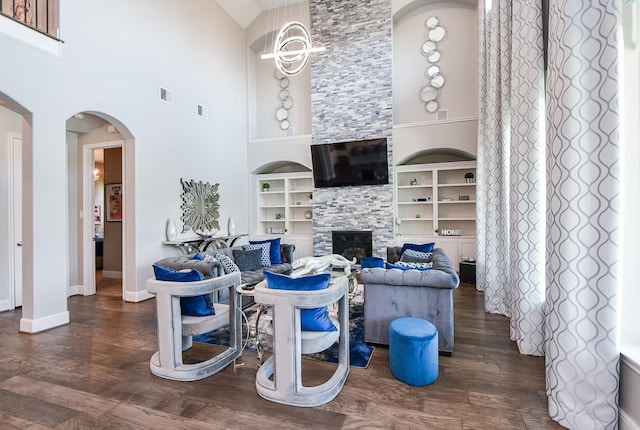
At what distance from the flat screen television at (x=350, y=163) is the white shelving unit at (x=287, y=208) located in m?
0.83

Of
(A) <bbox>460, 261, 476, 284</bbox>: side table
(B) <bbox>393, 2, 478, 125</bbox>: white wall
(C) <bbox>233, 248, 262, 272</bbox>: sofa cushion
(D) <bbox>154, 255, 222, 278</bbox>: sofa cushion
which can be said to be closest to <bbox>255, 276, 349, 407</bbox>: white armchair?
(D) <bbox>154, 255, 222, 278</bbox>: sofa cushion

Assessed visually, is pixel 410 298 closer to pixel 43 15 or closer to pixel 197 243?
pixel 197 243

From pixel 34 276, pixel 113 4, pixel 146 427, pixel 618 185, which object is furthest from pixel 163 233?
pixel 618 185

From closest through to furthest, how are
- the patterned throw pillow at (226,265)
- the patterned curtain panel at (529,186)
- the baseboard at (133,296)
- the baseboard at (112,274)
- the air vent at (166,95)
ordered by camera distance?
the patterned curtain panel at (529,186) → the patterned throw pillow at (226,265) → the baseboard at (133,296) → the air vent at (166,95) → the baseboard at (112,274)

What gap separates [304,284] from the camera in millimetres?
2418

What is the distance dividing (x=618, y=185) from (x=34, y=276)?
5421 mm

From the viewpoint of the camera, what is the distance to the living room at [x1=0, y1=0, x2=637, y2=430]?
388cm

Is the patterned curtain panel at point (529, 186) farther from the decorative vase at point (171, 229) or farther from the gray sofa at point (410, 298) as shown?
the decorative vase at point (171, 229)

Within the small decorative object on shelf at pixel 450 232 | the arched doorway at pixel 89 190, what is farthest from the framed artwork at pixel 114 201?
the small decorative object on shelf at pixel 450 232

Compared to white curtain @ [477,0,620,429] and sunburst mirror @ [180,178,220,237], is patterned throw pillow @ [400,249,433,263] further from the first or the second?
sunburst mirror @ [180,178,220,237]

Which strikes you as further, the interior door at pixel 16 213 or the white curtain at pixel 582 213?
the interior door at pixel 16 213

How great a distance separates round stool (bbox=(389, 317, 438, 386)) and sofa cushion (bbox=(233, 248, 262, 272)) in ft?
10.8

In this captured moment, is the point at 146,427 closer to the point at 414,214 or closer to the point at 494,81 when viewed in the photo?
the point at 494,81

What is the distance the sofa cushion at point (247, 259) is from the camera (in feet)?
17.8
